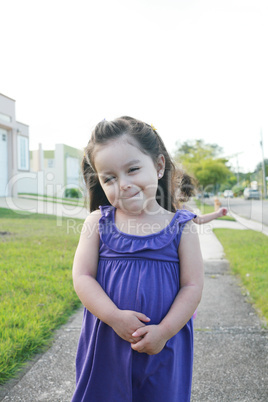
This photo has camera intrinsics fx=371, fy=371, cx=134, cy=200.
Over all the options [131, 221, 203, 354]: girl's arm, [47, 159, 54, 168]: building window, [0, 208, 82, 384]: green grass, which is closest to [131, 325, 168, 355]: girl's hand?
[131, 221, 203, 354]: girl's arm

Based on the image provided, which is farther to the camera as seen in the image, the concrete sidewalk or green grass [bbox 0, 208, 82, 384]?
green grass [bbox 0, 208, 82, 384]

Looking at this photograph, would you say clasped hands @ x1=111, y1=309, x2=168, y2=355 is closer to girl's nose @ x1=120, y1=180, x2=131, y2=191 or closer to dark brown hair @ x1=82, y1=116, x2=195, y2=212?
girl's nose @ x1=120, y1=180, x2=131, y2=191

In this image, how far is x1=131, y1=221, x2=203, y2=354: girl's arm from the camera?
129 centimetres

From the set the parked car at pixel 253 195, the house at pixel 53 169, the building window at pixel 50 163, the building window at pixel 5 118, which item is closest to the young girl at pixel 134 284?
the building window at pixel 5 118

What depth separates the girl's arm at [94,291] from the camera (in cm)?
131

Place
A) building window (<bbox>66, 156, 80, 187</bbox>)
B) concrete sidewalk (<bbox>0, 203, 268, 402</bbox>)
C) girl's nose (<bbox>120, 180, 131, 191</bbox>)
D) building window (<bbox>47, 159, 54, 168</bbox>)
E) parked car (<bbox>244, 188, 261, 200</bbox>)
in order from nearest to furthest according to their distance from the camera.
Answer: girl's nose (<bbox>120, 180, 131, 191</bbox>) < concrete sidewalk (<bbox>0, 203, 268, 402</bbox>) < parked car (<bbox>244, 188, 261, 200</bbox>) < building window (<bbox>47, 159, 54, 168</bbox>) < building window (<bbox>66, 156, 80, 187</bbox>)

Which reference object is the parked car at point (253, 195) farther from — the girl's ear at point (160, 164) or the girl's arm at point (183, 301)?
the girl's arm at point (183, 301)

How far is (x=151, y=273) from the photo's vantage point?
140 centimetres

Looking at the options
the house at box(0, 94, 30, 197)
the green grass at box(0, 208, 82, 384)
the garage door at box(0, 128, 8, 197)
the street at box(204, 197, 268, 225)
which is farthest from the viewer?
the garage door at box(0, 128, 8, 197)

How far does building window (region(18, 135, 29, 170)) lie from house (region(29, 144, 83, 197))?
242 inches

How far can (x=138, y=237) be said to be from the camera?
146 centimetres

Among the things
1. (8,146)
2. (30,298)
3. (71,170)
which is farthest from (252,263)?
(71,170)

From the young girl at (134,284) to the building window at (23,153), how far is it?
81.3 ft

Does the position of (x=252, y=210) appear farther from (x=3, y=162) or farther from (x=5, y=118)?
(x=5, y=118)
